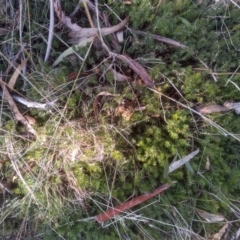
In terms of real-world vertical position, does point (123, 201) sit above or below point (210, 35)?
below

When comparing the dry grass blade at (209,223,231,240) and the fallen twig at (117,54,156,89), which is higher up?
the fallen twig at (117,54,156,89)

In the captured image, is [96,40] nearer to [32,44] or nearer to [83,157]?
[32,44]

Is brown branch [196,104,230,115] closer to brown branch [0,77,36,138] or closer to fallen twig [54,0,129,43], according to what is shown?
fallen twig [54,0,129,43]

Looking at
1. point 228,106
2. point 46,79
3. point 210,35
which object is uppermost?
point 210,35

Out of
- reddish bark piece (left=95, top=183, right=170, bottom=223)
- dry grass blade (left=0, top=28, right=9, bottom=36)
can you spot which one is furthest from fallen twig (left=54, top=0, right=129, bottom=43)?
reddish bark piece (left=95, top=183, right=170, bottom=223)

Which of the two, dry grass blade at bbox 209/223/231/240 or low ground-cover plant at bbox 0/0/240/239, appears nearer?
low ground-cover plant at bbox 0/0/240/239

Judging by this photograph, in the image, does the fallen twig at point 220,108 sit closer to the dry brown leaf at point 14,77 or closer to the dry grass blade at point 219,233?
the dry grass blade at point 219,233

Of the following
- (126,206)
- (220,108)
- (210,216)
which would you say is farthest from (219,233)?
(220,108)

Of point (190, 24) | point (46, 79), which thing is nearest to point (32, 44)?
point (46, 79)

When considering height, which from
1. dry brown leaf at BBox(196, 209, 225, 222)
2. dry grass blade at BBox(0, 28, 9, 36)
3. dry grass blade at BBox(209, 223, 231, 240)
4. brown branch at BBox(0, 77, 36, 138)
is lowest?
dry grass blade at BBox(209, 223, 231, 240)
